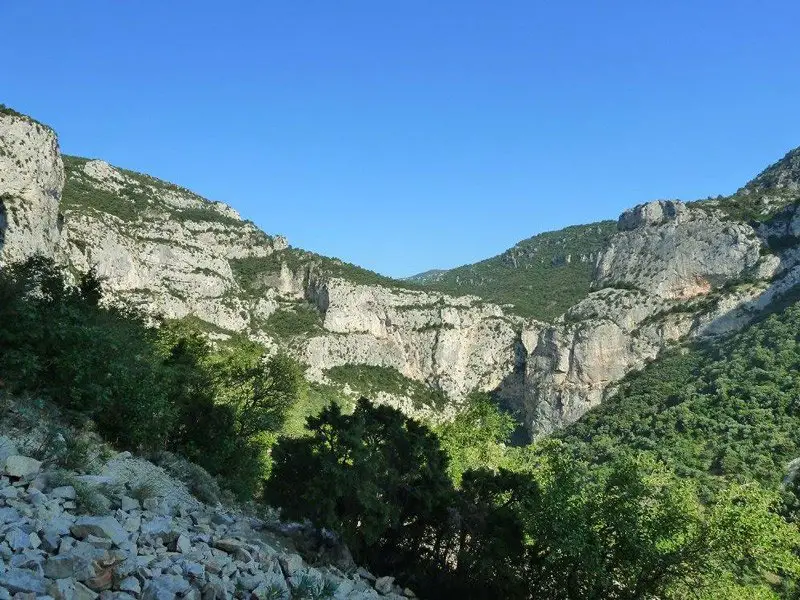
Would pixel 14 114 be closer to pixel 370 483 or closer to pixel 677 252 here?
pixel 370 483

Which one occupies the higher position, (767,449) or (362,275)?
(362,275)

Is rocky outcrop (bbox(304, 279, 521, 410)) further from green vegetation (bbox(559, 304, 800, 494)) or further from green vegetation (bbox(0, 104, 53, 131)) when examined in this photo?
green vegetation (bbox(0, 104, 53, 131))

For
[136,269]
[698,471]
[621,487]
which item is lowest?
[698,471]

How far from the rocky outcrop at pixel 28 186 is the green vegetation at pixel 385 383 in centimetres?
7172

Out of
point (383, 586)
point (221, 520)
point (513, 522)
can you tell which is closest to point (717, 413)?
point (513, 522)

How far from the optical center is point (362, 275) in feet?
509

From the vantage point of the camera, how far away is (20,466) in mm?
8812

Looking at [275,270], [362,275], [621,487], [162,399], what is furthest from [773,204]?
[162,399]

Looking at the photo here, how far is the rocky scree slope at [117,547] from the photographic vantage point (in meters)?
6.62

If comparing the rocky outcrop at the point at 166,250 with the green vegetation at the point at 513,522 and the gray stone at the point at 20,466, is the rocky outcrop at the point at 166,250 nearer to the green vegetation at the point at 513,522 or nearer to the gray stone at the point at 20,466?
the green vegetation at the point at 513,522

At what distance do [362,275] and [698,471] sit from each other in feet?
372

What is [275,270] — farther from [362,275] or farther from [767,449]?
[767,449]

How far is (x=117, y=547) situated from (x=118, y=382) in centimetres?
1172

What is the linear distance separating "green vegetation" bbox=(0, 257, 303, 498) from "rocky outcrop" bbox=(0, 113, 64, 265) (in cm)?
4158
